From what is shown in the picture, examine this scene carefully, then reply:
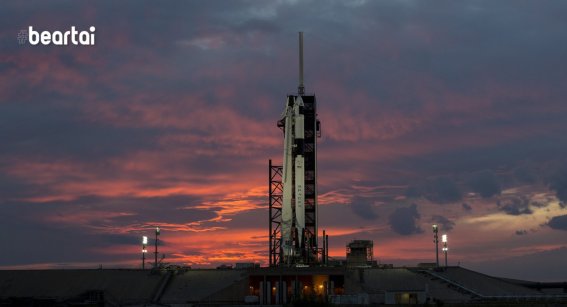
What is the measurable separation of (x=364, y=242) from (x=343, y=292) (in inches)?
616

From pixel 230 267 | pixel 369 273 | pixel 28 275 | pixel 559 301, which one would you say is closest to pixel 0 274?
pixel 28 275

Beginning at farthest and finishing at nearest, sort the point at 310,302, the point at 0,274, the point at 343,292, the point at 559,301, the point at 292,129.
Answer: the point at 292,129 → the point at 0,274 → the point at 343,292 → the point at 559,301 → the point at 310,302

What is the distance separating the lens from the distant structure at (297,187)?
125688 millimetres

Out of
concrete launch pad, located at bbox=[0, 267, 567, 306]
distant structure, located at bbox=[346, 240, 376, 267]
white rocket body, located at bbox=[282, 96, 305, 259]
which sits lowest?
concrete launch pad, located at bbox=[0, 267, 567, 306]

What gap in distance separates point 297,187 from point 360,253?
14.4m

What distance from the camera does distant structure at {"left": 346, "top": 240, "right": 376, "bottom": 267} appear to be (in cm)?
12444

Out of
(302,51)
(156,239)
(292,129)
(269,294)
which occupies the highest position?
(302,51)

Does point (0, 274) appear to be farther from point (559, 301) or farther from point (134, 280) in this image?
point (559, 301)

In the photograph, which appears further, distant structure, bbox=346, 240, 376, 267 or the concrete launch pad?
distant structure, bbox=346, 240, 376, 267

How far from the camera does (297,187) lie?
126m

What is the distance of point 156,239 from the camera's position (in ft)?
397

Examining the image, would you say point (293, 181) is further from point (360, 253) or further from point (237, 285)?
point (237, 285)

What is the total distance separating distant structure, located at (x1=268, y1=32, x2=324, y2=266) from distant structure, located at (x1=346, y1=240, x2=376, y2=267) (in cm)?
606

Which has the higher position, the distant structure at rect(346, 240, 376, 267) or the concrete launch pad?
the distant structure at rect(346, 240, 376, 267)
